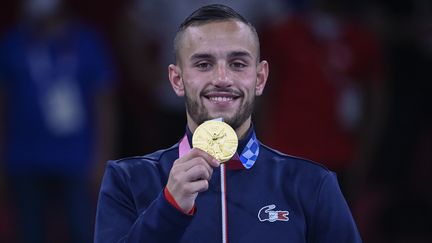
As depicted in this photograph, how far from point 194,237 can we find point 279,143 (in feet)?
10.2

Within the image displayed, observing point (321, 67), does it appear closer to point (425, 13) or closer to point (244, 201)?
point (425, 13)

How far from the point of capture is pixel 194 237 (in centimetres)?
254

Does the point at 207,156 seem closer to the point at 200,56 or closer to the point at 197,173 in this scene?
the point at 197,173

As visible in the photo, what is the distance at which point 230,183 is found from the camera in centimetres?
263

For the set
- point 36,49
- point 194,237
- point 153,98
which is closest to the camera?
point 194,237

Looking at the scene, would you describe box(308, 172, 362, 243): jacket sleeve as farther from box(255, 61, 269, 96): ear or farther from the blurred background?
the blurred background

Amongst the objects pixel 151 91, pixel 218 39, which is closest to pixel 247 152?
pixel 218 39

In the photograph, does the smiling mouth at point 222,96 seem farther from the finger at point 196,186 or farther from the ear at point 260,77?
the finger at point 196,186

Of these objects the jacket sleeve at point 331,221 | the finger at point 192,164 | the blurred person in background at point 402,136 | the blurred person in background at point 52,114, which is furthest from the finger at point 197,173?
the blurred person in background at point 402,136

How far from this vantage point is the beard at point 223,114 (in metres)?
2.57

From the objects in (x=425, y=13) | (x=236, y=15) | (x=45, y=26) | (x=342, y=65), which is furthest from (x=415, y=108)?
Answer: (x=236, y=15)

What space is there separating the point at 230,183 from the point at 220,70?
1.03 ft

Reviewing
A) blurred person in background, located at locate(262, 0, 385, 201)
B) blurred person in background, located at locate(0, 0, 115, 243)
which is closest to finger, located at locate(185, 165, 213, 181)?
blurred person in background, located at locate(0, 0, 115, 243)

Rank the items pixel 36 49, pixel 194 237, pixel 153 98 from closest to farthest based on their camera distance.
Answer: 1. pixel 194 237
2. pixel 36 49
3. pixel 153 98
